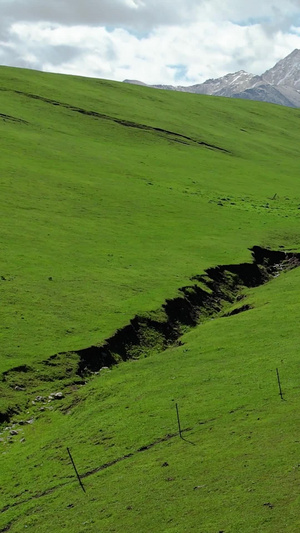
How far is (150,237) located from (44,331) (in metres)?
23.3

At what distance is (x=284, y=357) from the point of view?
32844 millimetres

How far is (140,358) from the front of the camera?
3888 cm

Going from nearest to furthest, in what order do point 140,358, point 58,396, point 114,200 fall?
point 58,396 < point 140,358 < point 114,200

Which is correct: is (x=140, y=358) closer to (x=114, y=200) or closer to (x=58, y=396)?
(x=58, y=396)

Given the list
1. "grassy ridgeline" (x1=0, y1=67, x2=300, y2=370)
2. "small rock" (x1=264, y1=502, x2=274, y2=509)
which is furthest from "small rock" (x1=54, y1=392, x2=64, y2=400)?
"small rock" (x1=264, y1=502, x2=274, y2=509)

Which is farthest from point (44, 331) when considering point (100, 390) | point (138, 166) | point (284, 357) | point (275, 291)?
point (138, 166)

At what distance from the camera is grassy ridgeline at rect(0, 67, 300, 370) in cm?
4338

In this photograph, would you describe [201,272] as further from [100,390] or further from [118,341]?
[100,390]

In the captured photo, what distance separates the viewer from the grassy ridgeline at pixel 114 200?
142 ft

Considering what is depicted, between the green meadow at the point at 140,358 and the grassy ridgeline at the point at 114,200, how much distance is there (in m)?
0.26

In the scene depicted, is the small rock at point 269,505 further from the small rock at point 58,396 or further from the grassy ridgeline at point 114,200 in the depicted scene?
the grassy ridgeline at point 114,200

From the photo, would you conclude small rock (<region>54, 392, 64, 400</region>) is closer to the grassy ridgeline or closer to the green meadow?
the green meadow

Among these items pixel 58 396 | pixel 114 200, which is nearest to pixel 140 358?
pixel 58 396

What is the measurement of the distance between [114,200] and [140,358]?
33801 millimetres
